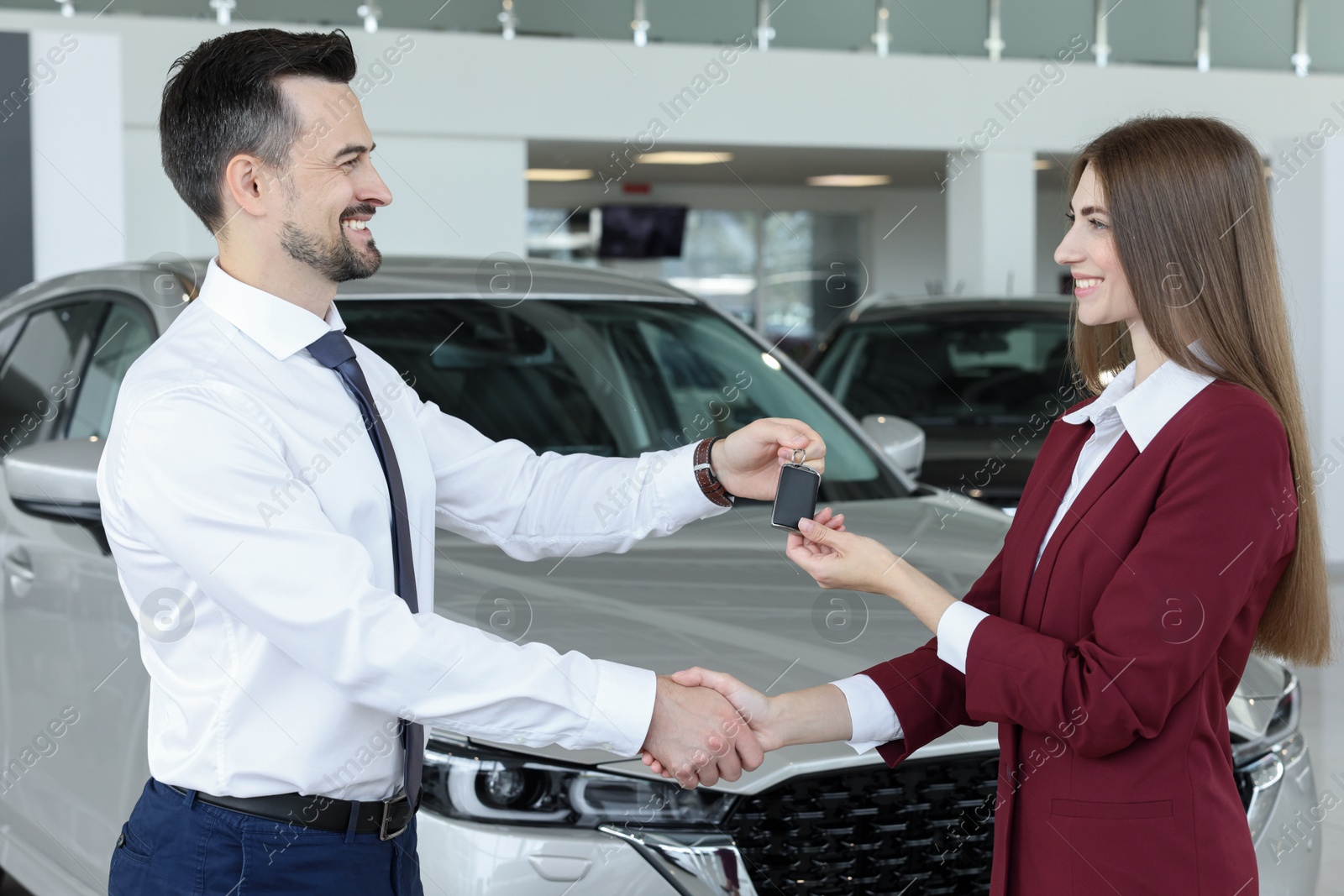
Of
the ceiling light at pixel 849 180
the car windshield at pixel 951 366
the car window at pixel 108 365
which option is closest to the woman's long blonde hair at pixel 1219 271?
the car window at pixel 108 365

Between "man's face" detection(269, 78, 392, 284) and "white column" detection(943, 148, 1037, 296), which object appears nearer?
"man's face" detection(269, 78, 392, 284)

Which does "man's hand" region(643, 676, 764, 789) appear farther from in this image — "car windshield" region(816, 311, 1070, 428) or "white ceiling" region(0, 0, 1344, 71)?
"white ceiling" region(0, 0, 1344, 71)

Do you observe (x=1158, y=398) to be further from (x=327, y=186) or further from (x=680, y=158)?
(x=680, y=158)

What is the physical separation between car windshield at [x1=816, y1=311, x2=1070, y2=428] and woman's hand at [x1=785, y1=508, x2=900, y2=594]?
3.99m

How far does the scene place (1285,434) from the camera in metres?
1.45

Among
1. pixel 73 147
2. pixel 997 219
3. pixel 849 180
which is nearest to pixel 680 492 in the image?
pixel 73 147

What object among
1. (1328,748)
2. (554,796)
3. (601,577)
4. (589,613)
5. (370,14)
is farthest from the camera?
(370,14)

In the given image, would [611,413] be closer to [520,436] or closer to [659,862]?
[520,436]

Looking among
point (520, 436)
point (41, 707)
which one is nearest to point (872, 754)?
point (520, 436)

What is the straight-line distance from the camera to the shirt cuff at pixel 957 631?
1499 mm

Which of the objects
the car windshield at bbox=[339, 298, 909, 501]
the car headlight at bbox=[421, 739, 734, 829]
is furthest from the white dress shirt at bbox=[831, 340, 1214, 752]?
the car windshield at bbox=[339, 298, 909, 501]

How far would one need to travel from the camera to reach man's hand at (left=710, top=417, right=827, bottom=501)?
194cm

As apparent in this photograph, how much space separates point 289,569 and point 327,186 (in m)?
0.49

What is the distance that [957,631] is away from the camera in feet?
4.95
